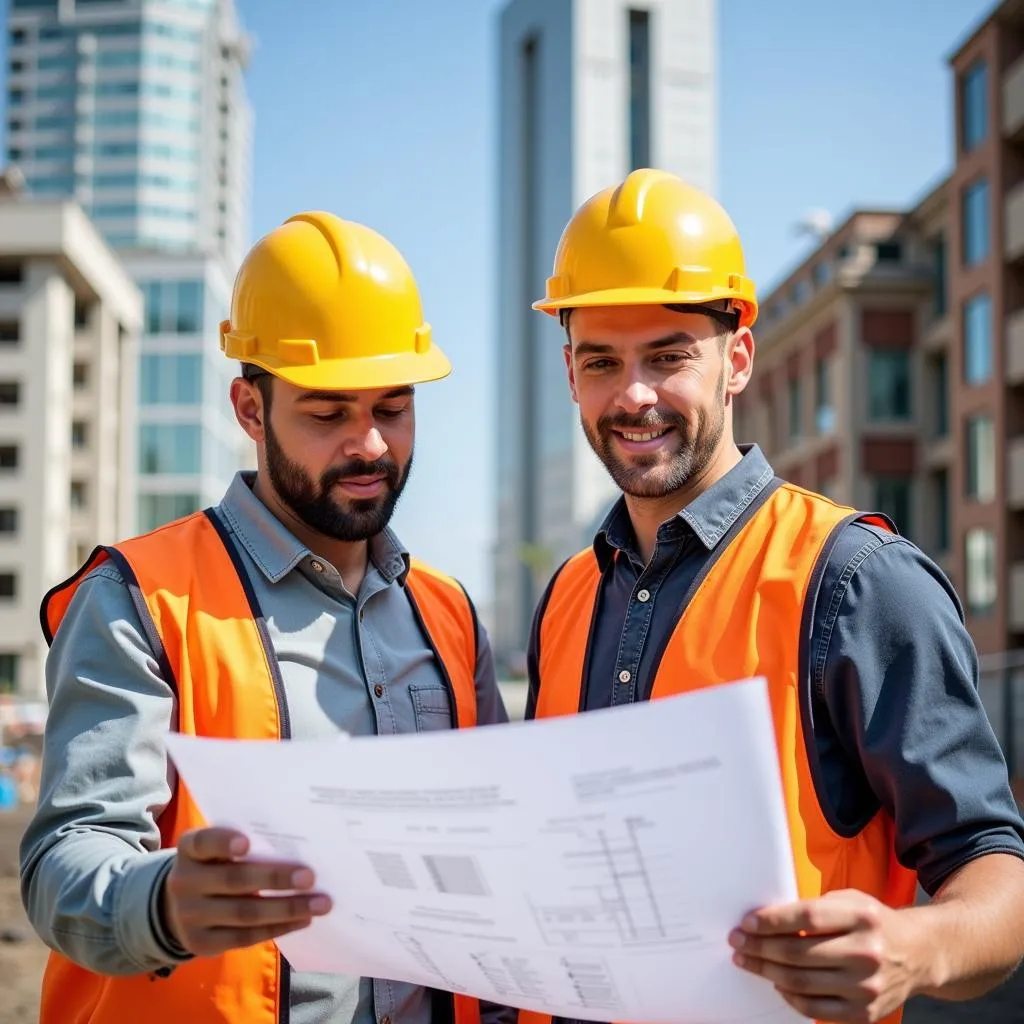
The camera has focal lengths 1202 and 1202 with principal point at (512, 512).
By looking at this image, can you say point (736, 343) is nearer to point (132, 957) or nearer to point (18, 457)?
point (132, 957)

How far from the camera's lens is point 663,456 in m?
2.57

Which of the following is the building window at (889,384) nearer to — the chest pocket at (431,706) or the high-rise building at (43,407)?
the high-rise building at (43,407)

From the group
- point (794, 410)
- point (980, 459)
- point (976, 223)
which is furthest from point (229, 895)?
point (794, 410)

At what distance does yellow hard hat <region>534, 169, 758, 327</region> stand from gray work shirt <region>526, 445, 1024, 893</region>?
2.13ft

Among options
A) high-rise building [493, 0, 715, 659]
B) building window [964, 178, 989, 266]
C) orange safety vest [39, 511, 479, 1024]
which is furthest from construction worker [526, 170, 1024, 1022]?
high-rise building [493, 0, 715, 659]

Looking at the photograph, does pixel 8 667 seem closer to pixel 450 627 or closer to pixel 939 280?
pixel 939 280

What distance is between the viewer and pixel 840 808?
2.13m

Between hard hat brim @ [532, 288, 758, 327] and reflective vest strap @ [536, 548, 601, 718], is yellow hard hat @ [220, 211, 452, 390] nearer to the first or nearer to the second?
hard hat brim @ [532, 288, 758, 327]

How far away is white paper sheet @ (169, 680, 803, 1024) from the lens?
1.42 metres

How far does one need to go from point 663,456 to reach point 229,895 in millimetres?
1324

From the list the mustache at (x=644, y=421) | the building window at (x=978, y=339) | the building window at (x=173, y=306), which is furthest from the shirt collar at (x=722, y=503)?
the building window at (x=173, y=306)

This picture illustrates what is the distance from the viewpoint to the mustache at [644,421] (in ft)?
8.32

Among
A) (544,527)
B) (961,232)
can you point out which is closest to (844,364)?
(961,232)

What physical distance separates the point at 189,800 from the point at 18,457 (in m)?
47.5
